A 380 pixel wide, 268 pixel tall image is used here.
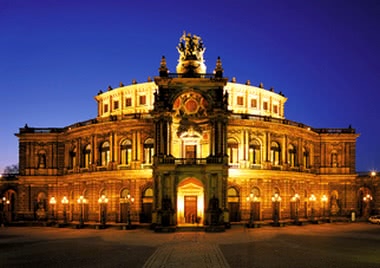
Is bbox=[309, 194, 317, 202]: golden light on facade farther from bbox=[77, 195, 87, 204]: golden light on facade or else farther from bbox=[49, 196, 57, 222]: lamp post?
bbox=[49, 196, 57, 222]: lamp post


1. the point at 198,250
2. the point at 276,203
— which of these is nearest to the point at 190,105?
the point at 276,203

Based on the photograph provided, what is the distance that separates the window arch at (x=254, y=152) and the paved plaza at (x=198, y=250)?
46.8 ft

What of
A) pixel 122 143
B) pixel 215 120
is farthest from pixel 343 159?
pixel 122 143

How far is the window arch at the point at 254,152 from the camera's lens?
61969 millimetres

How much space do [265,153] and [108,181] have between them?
71.7ft

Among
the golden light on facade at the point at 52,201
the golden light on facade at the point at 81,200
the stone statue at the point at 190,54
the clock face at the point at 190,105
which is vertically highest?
the stone statue at the point at 190,54

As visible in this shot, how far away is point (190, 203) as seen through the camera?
185ft

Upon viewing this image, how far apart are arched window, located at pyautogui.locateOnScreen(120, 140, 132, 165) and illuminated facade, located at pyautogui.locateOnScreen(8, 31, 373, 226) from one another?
0.14m

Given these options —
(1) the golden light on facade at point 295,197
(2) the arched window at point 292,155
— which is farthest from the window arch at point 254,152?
(1) the golden light on facade at point 295,197

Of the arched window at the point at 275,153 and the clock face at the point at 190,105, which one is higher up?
the clock face at the point at 190,105

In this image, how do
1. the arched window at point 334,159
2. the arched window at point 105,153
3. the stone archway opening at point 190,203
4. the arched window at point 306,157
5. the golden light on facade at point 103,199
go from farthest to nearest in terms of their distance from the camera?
the arched window at point 334,159 → the arched window at point 306,157 → the arched window at point 105,153 → the golden light on facade at point 103,199 → the stone archway opening at point 190,203

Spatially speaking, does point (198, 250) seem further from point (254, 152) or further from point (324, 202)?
point (324, 202)

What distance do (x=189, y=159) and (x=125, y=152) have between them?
1255 cm

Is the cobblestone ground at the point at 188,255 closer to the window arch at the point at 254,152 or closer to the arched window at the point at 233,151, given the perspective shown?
the arched window at the point at 233,151
